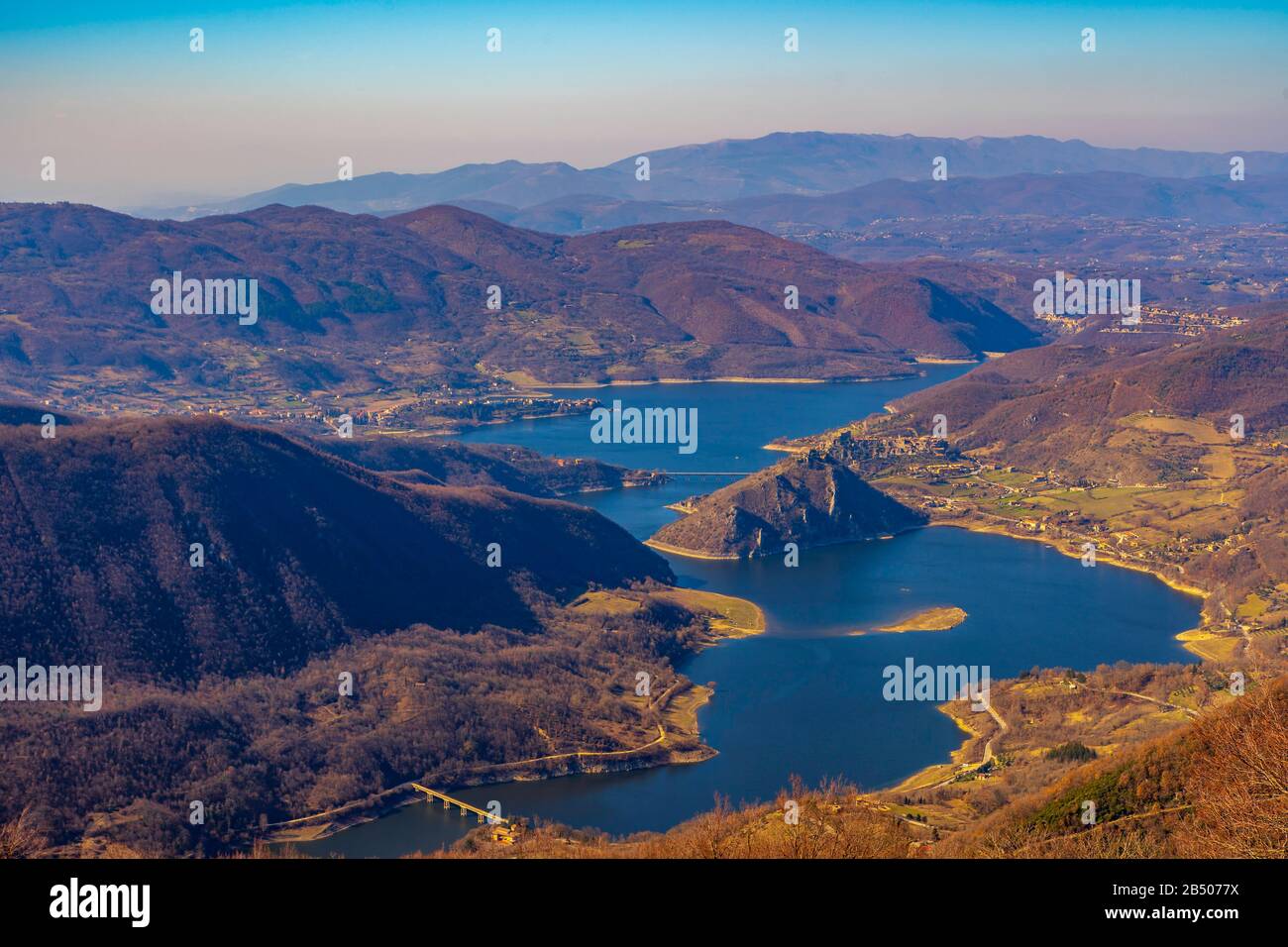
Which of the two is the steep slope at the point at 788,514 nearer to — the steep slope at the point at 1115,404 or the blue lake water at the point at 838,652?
the blue lake water at the point at 838,652

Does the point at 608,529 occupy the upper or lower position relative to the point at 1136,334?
lower

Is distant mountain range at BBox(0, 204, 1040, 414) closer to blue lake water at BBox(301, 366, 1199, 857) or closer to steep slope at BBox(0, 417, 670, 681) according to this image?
blue lake water at BBox(301, 366, 1199, 857)

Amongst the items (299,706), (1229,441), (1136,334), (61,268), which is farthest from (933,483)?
(61,268)

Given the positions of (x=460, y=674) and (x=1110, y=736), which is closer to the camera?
(x=1110, y=736)

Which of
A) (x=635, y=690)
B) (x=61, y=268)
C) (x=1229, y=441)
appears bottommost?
(x=635, y=690)

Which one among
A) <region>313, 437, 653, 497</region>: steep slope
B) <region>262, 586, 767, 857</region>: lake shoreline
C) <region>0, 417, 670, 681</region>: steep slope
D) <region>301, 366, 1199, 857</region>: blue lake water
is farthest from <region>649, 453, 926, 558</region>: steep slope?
<region>262, 586, 767, 857</region>: lake shoreline

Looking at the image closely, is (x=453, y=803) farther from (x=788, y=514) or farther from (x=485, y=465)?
(x=485, y=465)
